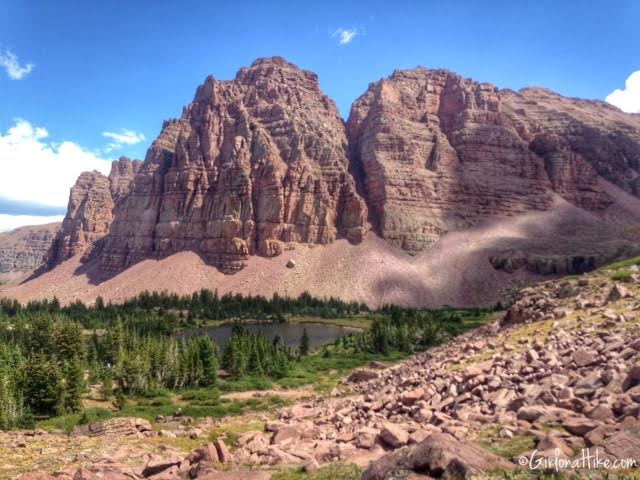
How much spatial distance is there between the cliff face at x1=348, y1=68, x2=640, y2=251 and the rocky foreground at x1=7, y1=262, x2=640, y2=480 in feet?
428

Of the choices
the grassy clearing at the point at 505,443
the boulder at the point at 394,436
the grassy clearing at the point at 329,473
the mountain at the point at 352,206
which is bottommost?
the grassy clearing at the point at 329,473

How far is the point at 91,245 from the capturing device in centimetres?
19325

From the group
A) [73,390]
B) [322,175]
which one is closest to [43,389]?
[73,390]

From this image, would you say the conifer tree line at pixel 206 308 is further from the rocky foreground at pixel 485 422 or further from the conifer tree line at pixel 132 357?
the rocky foreground at pixel 485 422

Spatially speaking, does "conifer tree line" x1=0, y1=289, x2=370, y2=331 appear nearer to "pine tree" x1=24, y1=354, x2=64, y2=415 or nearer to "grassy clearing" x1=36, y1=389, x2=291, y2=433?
"grassy clearing" x1=36, y1=389, x2=291, y2=433

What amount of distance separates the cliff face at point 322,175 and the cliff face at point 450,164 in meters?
0.47

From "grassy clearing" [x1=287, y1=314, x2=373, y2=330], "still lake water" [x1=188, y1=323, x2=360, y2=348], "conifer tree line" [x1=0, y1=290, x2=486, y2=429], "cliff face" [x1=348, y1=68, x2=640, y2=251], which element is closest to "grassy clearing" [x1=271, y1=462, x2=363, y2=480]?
"conifer tree line" [x1=0, y1=290, x2=486, y2=429]

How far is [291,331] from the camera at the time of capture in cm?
9512

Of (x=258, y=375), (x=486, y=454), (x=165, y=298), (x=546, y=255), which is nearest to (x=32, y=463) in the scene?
(x=486, y=454)

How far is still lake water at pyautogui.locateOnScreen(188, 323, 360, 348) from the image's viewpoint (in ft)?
277

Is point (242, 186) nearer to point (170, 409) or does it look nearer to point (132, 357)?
point (132, 357)

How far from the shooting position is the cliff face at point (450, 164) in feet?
525

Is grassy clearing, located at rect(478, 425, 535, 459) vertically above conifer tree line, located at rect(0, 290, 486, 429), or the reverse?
grassy clearing, located at rect(478, 425, 535, 459)

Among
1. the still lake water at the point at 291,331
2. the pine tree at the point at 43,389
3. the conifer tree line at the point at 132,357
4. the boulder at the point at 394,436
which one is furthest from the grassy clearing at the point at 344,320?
the boulder at the point at 394,436
